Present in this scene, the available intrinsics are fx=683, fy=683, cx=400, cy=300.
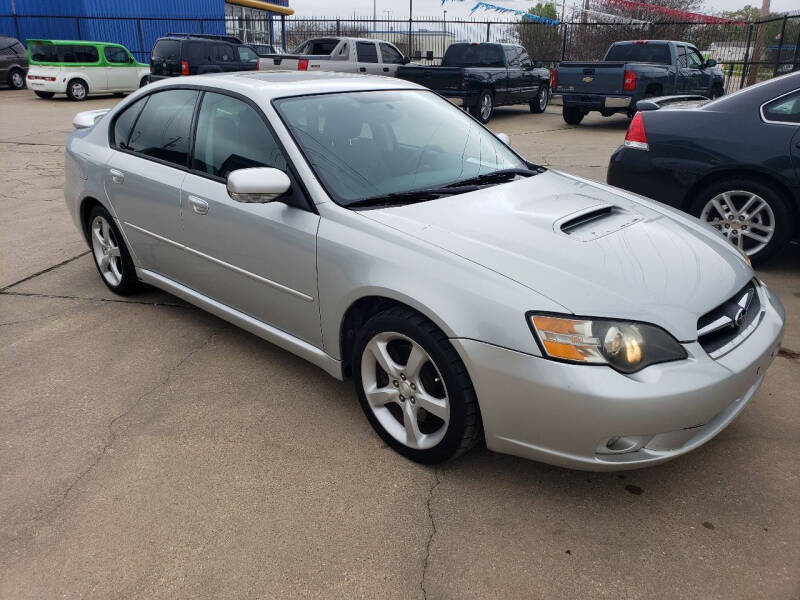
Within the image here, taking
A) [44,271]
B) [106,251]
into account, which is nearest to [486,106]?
[44,271]

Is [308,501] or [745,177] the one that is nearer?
[308,501]

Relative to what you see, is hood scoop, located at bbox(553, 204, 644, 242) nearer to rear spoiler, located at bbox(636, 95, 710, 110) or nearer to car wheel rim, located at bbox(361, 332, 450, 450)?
car wheel rim, located at bbox(361, 332, 450, 450)

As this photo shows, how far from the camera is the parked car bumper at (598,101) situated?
44.3 feet

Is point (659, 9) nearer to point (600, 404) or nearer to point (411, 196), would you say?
point (411, 196)

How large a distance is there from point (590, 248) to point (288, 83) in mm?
1919

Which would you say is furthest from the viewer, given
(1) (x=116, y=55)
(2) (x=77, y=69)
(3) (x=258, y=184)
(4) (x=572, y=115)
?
(1) (x=116, y=55)

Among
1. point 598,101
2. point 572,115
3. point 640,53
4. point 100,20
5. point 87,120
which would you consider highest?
point 100,20

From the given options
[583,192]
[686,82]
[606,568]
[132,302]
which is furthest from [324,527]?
[686,82]

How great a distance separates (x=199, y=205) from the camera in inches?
145

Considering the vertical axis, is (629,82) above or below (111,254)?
above

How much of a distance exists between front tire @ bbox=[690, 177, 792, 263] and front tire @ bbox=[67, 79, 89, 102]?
18.5 meters

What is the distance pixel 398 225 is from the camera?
2900 millimetres

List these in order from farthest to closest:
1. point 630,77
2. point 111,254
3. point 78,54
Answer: point 78,54 < point 630,77 < point 111,254

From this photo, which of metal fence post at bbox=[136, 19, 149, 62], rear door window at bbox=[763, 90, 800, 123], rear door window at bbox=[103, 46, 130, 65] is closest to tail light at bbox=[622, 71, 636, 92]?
rear door window at bbox=[763, 90, 800, 123]
